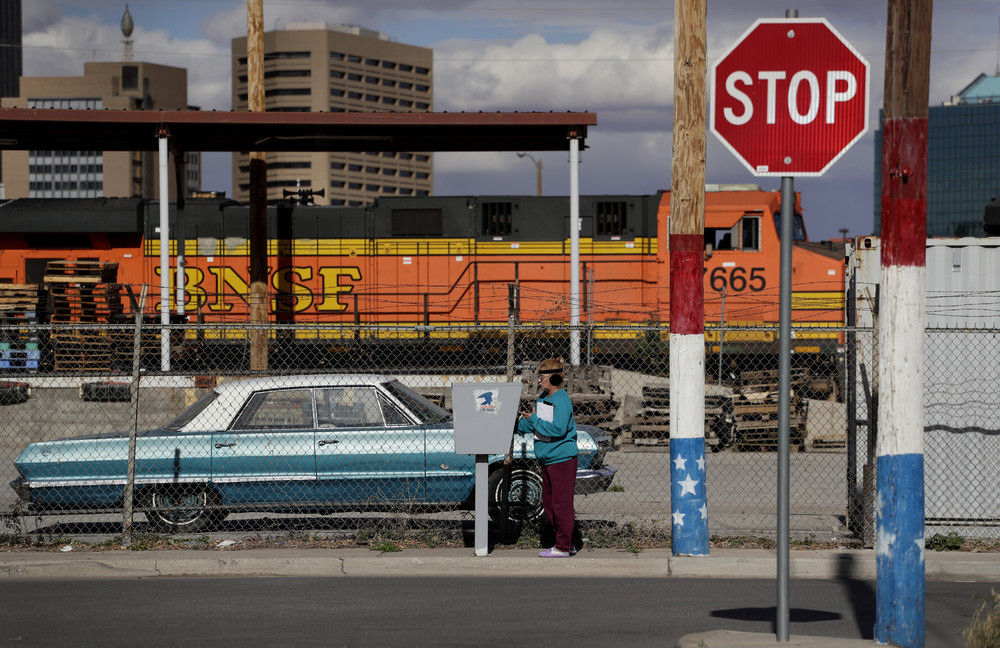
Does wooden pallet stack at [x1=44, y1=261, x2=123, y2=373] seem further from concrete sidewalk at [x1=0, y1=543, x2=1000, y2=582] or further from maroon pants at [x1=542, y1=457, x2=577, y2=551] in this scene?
maroon pants at [x1=542, y1=457, x2=577, y2=551]

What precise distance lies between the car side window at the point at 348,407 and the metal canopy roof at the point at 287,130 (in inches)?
388

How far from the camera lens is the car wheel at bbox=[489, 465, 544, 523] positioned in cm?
925

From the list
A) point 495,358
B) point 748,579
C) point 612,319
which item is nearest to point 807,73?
point 748,579

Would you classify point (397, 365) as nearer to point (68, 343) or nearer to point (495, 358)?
point (495, 358)

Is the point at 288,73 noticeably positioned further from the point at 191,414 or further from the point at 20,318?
the point at 191,414

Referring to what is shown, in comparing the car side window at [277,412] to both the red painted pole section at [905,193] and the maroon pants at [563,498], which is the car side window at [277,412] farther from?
the red painted pole section at [905,193]

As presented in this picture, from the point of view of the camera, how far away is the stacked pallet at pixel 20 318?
19703 mm

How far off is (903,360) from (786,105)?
55.0 inches

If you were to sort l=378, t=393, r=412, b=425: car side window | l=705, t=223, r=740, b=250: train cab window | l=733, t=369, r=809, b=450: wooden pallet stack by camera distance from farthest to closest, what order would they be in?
l=705, t=223, r=740, b=250: train cab window, l=733, t=369, r=809, b=450: wooden pallet stack, l=378, t=393, r=412, b=425: car side window

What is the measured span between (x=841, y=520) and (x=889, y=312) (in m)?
5.63

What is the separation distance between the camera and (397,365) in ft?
66.0

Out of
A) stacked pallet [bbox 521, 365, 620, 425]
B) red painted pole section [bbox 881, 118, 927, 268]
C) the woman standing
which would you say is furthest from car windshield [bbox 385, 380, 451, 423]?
stacked pallet [bbox 521, 365, 620, 425]

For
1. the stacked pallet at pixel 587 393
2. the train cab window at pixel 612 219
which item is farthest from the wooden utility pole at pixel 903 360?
the train cab window at pixel 612 219

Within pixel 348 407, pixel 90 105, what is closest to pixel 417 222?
pixel 348 407
